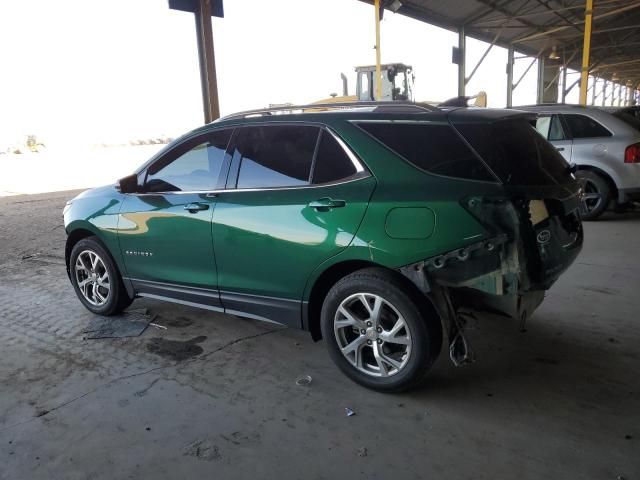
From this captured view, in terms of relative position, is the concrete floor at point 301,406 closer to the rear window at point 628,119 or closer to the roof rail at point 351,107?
the roof rail at point 351,107

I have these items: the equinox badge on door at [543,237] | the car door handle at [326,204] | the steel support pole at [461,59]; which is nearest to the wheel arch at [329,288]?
the car door handle at [326,204]

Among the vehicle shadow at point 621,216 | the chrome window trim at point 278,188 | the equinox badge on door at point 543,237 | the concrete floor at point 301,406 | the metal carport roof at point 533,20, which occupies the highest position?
the metal carport roof at point 533,20

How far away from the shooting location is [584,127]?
7.30 m

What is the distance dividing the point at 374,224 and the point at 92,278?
285 cm

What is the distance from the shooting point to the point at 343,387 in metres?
3.07

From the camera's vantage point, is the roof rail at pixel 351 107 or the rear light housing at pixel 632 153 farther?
the rear light housing at pixel 632 153

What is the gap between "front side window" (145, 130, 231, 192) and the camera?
357 centimetres

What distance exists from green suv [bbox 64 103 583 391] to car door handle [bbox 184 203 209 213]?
0.5 inches

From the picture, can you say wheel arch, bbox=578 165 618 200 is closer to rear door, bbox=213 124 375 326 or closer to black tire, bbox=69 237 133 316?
rear door, bbox=213 124 375 326

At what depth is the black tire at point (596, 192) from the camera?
23.6 feet

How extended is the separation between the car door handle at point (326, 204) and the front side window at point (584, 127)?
5.95m

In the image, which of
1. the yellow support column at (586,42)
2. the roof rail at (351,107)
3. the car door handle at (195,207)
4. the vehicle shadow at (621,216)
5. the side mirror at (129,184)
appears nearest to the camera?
the roof rail at (351,107)

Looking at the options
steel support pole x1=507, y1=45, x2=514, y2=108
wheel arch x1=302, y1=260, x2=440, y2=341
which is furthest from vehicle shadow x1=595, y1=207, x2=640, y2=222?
steel support pole x1=507, y1=45, x2=514, y2=108

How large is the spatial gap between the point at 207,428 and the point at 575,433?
1938mm
